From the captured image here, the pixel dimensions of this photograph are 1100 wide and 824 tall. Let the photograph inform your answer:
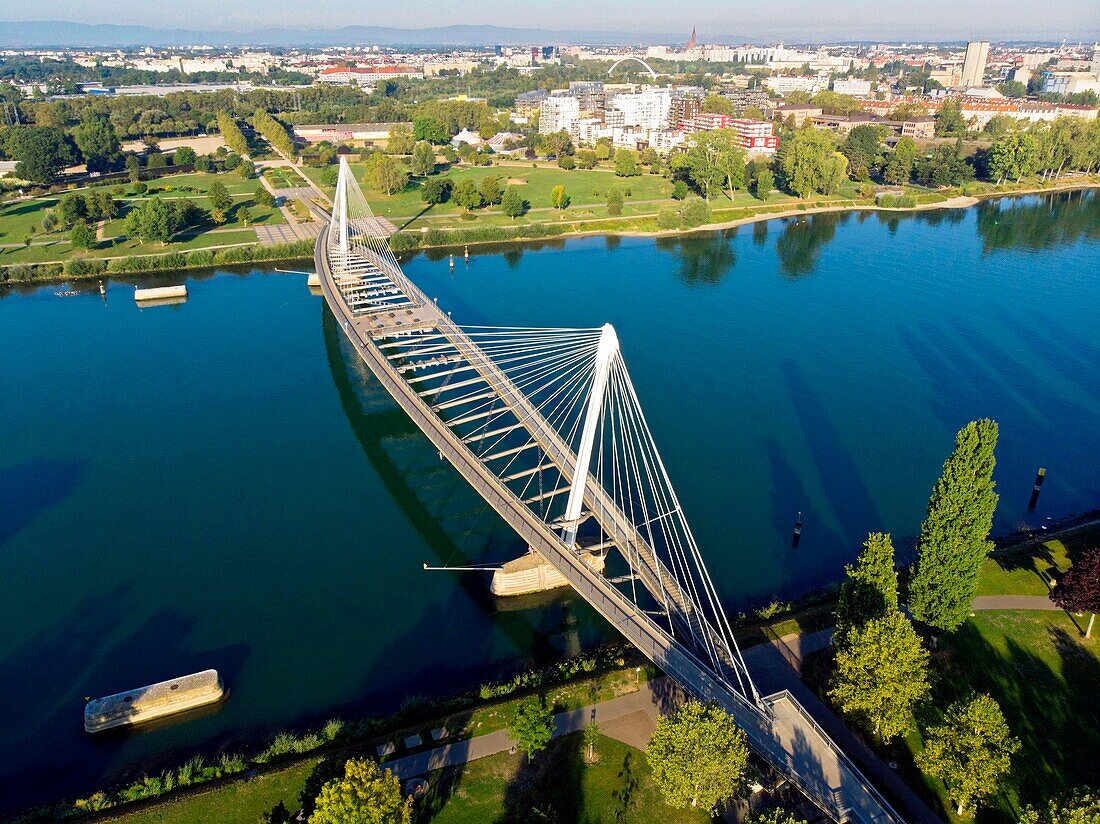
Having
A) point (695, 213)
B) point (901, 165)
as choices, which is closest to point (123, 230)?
point (695, 213)

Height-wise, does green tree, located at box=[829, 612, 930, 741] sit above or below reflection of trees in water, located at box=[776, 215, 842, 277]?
above

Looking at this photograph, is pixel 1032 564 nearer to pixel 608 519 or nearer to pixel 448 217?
pixel 608 519

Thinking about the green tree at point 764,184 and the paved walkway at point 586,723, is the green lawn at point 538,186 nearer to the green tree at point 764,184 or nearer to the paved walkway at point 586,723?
the green tree at point 764,184

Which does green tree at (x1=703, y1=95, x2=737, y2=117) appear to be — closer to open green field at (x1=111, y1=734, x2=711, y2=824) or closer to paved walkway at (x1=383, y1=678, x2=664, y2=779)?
paved walkway at (x1=383, y1=678, x2=664, y2=779)

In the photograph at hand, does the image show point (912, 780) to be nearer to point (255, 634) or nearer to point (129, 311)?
point (255, 634)

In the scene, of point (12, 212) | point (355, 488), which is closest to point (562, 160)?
point (12, 212)

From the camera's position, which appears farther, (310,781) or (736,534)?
(736,534)

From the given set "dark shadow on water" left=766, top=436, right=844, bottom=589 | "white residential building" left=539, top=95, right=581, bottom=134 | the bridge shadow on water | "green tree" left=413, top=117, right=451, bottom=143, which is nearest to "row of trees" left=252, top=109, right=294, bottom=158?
"green tree" left=413, top=117, right=451, bottom=143
